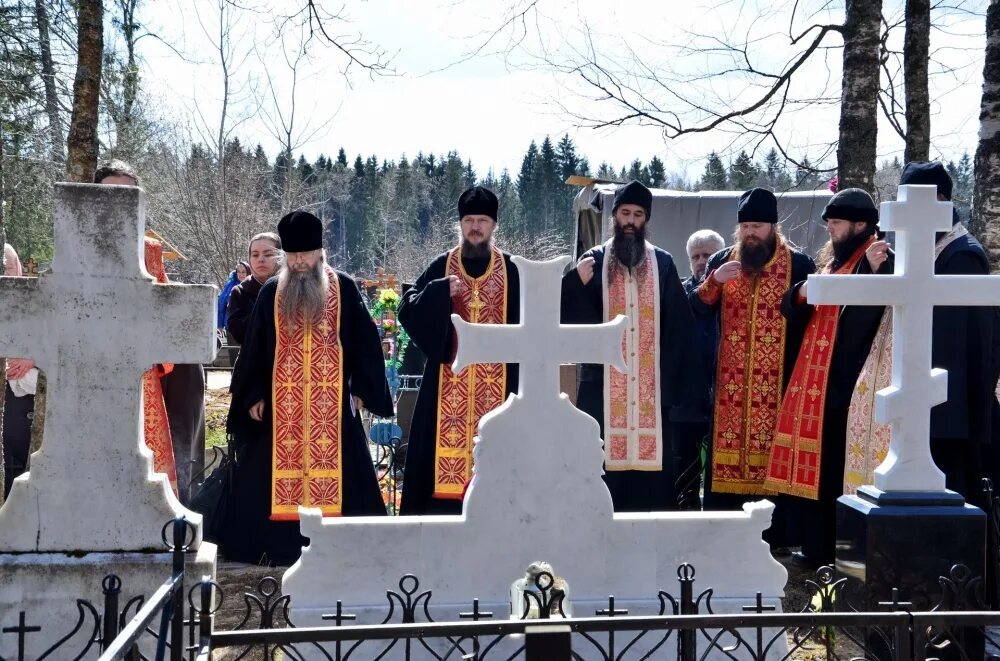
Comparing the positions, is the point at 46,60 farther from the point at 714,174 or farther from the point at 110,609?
the point at 714,174

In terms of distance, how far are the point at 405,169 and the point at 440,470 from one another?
206 ft

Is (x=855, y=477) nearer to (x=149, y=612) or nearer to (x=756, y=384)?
(x=756, y=384)

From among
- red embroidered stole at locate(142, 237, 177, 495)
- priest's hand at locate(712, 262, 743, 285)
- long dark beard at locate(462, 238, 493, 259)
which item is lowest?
red embroidered stole at locate(142, 237, 177, 495)

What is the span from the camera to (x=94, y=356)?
12.9ft

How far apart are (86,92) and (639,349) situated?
11.7 ft

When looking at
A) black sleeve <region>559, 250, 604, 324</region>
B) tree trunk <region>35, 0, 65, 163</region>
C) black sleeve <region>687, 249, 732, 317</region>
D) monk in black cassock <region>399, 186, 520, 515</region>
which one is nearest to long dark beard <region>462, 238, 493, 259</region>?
monk in black cassock <region>399, 186, 520, 515</region>

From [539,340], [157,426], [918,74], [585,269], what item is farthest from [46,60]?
[918,74]

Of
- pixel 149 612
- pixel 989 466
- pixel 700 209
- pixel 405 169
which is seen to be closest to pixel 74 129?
pixel 149 612

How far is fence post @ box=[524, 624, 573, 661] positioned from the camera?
2529 millimetres

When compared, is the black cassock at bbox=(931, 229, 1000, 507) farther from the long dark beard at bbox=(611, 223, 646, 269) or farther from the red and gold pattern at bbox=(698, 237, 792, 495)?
the long dark beard at bbox=(611, 223, 646, 269)

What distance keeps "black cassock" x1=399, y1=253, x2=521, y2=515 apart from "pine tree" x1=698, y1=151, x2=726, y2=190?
445 cm

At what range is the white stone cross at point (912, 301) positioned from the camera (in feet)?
13.4

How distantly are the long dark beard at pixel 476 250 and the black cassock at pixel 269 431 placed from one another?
2.38 ft

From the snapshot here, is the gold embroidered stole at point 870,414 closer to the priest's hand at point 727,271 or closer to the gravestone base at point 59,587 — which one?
the priest's hand at point 727,271
